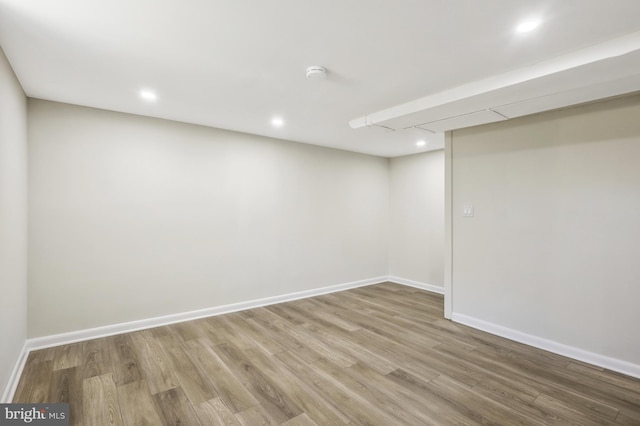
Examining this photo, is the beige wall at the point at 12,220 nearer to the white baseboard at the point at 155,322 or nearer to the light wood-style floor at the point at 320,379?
the white baseboard at the point at 155,322

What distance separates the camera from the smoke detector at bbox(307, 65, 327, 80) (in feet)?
7.31

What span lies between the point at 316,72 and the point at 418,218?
12.1ft

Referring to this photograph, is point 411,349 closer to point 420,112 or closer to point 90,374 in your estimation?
point 420,112

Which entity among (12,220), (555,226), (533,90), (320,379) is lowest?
(320,379)

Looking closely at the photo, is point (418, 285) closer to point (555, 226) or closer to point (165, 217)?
point (555, 226)

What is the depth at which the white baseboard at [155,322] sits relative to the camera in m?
2.92

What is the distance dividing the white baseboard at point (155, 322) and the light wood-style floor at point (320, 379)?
10 centimetres

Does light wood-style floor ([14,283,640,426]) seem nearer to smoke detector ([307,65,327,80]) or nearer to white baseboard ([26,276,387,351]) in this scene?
white baseboard ([26,276,387,351])

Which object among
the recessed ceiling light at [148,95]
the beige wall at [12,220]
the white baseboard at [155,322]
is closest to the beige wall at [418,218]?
the white baseboard at [155,322]

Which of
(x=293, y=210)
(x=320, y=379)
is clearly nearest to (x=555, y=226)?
(x=320, y=379)

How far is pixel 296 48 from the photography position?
1.98 metres

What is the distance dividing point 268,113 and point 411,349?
2761mm

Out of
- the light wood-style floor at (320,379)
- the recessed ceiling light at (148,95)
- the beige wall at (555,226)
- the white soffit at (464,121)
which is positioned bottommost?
the light wood-style floor at (320,379)

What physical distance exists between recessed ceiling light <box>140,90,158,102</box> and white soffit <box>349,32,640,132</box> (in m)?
2.07
